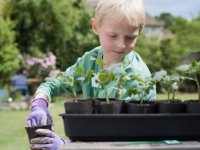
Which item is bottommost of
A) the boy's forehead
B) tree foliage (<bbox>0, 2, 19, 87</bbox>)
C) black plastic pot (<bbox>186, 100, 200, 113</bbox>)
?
black plastic pot (<bbox>186, 100, 200, 113</bbox>)

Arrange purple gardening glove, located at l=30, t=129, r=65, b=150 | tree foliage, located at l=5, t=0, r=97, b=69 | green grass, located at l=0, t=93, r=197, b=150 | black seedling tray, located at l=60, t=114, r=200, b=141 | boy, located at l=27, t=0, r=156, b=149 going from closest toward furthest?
1. black seedling tray, located at l=60, t=114, r=200, b=141
2. purple gardening glove, located at l=30, t=129, r=65, b=150
3. boy, located at l=27, t=0, r=156, b=149
4. green grass, located at l=0, t=93, r=197, b=150
5. tree foliage, located at l=5, t=0, r=97, b=69

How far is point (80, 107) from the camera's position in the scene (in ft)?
5.02

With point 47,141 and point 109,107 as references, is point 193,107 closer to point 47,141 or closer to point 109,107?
point 109,107

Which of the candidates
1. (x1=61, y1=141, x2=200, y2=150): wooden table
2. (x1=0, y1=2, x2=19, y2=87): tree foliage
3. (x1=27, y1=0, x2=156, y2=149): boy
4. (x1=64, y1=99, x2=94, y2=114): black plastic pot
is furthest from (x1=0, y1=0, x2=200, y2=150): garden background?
(x1=61, y1=141, x2=200, y2=150): wooden table

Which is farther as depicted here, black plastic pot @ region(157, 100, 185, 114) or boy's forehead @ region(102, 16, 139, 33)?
boy's forehead @ region(102, 16, 139, 33)

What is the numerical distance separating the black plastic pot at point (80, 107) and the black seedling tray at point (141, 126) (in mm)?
40

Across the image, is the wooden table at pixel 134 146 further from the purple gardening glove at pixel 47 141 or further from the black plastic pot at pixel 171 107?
the purple gardening glove at pixel 47 141

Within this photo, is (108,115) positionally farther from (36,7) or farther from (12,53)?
(36,7)

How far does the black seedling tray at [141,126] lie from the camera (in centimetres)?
146

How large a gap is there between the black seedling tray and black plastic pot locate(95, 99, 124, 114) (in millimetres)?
49

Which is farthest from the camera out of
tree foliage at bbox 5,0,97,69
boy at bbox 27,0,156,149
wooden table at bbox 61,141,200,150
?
tree foliage at bbox 5,0,97,69

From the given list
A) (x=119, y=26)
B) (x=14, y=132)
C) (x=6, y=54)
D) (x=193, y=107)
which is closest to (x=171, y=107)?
(x=193, y=107)

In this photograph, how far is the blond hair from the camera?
5.83ft

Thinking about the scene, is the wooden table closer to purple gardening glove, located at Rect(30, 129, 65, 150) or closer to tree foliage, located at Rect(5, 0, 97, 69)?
purple gardening glove, located at Rect(30, 129, 65, 150)
